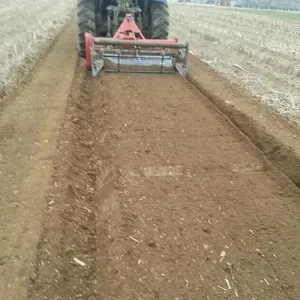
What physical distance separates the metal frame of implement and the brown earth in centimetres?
196

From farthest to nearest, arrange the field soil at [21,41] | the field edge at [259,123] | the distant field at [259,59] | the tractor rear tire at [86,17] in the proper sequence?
the tractor rear tire at [86,17]
the field soil at [21,41]
the distant field at [259,59]
the field edge at [259,123]

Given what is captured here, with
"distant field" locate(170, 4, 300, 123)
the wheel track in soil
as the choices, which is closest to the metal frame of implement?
"distant field" locate(170, 4, 300, 123)

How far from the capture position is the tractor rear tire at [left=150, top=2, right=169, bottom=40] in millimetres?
8500

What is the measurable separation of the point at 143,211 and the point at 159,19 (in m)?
6.21

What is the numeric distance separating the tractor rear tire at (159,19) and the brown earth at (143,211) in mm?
3566

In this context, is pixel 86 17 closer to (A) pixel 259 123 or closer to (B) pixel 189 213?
(A) pixel 259 123

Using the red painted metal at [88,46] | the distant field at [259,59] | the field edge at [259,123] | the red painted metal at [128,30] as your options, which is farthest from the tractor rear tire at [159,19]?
the red painted metal at [88,46]

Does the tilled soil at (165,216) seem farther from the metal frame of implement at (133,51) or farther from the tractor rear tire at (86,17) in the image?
the tractor rear tire at (86,17)

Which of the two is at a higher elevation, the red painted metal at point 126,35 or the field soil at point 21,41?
the red painted metal at point 126,35

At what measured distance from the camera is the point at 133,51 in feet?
24.6

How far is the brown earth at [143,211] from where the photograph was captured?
2.70 m

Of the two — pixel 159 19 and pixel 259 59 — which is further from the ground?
pixel 159 19

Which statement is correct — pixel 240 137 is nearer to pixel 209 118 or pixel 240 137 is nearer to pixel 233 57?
pixel 209 118

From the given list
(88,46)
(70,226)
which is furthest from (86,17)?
(70,226)
